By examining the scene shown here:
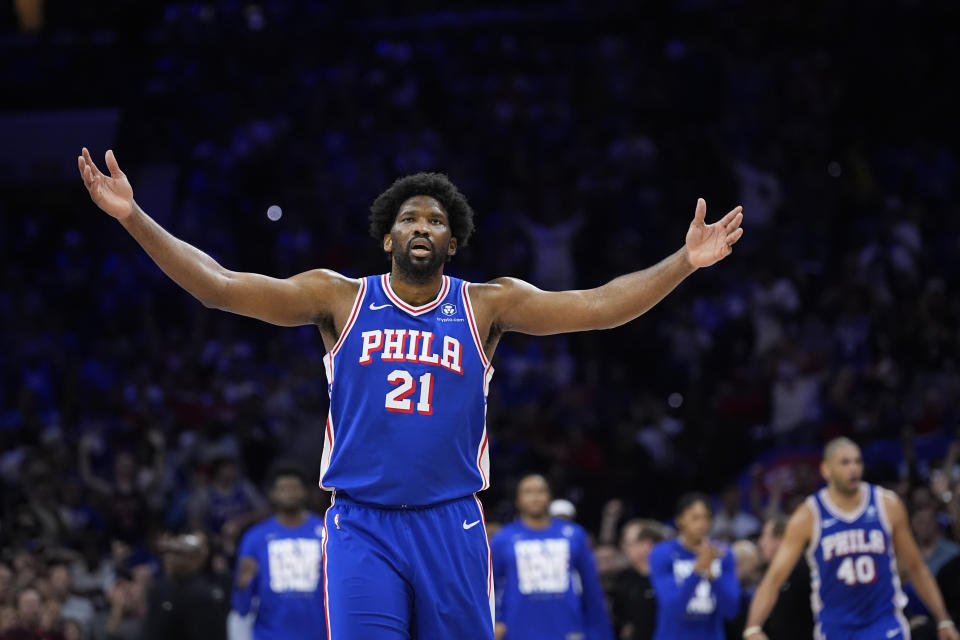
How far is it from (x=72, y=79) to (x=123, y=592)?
31.0ft

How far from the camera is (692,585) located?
9875mm

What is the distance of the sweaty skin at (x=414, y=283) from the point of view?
5.02m

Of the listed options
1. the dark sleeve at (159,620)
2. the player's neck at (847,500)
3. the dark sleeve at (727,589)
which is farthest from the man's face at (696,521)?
the dark sleeve at (159,620)

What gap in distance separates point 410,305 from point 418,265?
0.17m

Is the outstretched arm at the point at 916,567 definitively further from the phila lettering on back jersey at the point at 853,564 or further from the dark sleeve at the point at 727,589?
the dark sleeve at the point at 727,589

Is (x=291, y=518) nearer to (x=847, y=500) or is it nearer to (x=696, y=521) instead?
(x=696, y=521)

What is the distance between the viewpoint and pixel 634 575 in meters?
10.9

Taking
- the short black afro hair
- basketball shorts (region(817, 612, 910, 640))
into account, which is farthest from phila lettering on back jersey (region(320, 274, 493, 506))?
basketball shorts (region(817, 612, 910, 640))

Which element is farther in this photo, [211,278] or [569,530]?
[569,530]

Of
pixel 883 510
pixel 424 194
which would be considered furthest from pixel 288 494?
pixel 424 194

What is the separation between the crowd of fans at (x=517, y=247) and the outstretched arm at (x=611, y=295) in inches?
232

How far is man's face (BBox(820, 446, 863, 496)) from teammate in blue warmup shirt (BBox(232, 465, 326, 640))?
12.3 feet

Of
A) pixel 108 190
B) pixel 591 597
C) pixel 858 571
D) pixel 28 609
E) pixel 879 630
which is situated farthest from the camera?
pixel 28 609

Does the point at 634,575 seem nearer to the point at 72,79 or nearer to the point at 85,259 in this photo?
the point at 85,259
